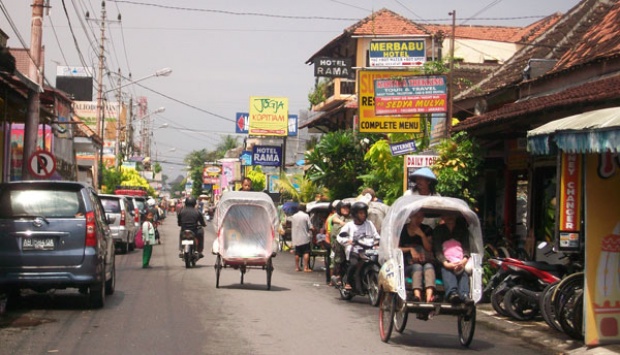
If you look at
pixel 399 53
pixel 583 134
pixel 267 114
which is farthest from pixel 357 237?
pixel 267 114

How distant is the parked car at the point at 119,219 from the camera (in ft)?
92.8

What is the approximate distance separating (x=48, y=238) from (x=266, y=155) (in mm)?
41216

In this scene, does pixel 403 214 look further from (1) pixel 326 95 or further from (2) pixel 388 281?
(1) pixel 326 95

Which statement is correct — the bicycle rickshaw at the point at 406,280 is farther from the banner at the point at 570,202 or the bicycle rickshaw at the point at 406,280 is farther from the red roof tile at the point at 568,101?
the red roof tile at the point at 568,101

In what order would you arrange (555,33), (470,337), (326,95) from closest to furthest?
(470,337)
(555,33)
(326,95)

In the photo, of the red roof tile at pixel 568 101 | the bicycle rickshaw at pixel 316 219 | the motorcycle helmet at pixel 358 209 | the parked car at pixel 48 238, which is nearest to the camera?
the red roof tile at pixel 568 101

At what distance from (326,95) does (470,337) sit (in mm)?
38283

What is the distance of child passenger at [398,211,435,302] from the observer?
1111 centimetres

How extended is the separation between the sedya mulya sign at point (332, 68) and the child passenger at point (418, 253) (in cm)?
3105

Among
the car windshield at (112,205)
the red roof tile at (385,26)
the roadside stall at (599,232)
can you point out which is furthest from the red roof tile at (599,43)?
the red roof tile at (385,26)

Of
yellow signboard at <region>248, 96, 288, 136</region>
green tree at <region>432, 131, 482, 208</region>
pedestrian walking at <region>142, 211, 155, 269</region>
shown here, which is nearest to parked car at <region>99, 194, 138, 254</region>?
pedestrian walking at <region>142, 211, 155, 269</region>

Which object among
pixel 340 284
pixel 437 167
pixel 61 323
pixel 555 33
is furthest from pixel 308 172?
pixel 61 323

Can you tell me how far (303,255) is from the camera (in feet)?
83.7

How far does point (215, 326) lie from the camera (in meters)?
11.9
